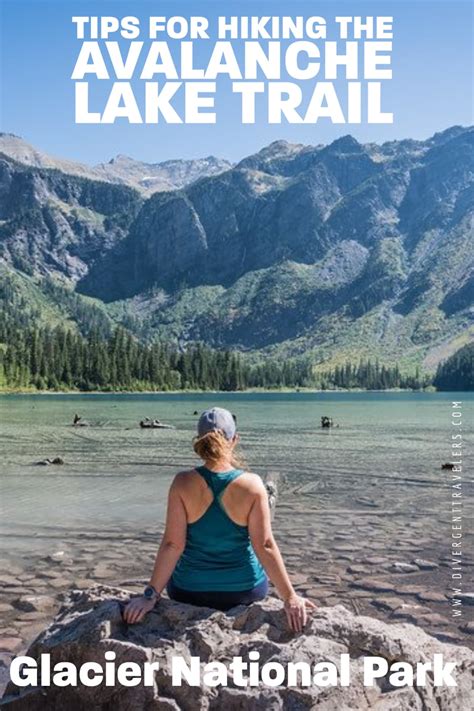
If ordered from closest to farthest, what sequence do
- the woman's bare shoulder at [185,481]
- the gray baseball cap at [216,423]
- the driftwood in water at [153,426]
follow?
the woman's bare shoulder at [185,481]
the gray baseball cap at [216,423]
the driftwood in water at [153,426]

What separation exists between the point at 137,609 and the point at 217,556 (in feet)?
3.13

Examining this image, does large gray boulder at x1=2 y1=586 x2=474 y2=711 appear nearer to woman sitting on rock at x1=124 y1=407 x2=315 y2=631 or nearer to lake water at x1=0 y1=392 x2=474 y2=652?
woman sitting on rock at x1=124 y1=407 x2=315 y2=631

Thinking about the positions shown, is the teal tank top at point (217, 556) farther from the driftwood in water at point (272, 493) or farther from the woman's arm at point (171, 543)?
the driftwood in water at point (272, 493)

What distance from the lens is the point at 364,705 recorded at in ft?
21.9

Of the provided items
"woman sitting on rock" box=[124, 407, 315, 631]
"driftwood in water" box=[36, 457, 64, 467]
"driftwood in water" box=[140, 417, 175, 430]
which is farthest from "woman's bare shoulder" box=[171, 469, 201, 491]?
"driftwood in water" box=[140, 417, 175, 430]

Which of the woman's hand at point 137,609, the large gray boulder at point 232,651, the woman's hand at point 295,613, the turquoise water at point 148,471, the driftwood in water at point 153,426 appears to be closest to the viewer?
the large gray boulder at point 232,651

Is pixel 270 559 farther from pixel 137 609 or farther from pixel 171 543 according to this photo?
pixel 137 609

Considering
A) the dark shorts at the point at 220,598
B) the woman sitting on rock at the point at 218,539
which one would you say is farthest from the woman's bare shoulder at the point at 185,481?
the dark shorts at the point at 220,598

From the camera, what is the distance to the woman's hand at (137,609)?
754 cm

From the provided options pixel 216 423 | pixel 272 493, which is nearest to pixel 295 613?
pixel 216 423

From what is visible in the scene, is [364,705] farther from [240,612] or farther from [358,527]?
[358,527]

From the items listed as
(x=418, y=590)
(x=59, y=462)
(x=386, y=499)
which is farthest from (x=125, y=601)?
(x=59, y=462)

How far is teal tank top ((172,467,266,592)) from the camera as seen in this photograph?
7.74 m

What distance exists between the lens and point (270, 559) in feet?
25.2
